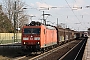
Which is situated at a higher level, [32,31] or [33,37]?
[32,31]

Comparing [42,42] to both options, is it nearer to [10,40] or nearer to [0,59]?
[0,59]

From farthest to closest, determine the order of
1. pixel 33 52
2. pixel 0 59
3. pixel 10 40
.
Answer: pixel 10 40 < pixel 33 52 < pixel 0 59

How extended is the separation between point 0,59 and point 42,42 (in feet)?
19.0

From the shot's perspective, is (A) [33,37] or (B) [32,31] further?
(B) [32,31]

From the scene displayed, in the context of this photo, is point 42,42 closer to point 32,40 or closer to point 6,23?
point 32,40

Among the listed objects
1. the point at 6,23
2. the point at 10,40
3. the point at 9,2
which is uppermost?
the point at 9,2

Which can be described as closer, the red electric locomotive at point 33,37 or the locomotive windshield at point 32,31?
the red electric locomotive at point 33,37

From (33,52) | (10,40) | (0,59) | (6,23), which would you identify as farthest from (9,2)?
(0,59)

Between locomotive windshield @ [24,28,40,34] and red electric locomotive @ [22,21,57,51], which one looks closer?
red electric locomotive @ [22,21,57,51]

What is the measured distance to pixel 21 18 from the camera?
6925 centimetres

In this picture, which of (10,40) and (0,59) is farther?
(10,40)

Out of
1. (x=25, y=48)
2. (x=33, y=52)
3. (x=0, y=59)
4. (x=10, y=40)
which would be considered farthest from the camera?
(x=10, y=40)

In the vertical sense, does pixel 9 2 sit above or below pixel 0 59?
above

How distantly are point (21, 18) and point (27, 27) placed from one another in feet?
144
